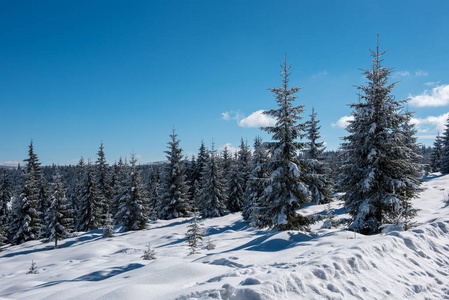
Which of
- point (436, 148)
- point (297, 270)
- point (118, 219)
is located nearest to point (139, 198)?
point (118, 219)

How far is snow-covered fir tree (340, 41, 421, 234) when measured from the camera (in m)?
12.7

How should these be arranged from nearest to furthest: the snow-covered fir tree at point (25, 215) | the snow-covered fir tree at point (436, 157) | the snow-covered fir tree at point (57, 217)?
1. the snow-covered fir tree at point (57, 217)
2. the snow-covered fir tree at point (25, 215)
3. the snow-covered fir tree at point (436, 157)

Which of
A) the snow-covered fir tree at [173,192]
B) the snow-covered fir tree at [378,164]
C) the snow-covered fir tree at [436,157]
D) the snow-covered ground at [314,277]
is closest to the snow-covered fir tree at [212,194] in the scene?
the snow-covered fir tree at [173,192]

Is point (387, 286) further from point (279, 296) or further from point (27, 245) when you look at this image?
point (27, 245)

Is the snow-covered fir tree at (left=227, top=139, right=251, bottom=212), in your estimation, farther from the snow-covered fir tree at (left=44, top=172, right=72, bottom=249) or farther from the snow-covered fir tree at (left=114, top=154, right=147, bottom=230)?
the snow-covered fir tree at (left=44, top=172, right=72, bottom=249)

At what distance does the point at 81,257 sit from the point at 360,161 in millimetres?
20322

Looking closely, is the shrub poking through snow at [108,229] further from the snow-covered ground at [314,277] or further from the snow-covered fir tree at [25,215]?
the snow-covered fir tree at [25,215]

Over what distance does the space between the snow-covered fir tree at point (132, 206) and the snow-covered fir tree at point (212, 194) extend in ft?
28.8

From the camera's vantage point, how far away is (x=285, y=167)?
14.5 m

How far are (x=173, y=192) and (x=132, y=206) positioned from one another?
233 inches

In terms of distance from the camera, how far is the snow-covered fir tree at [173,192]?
3253 cm

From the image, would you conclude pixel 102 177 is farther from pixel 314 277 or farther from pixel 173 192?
pixel 314 277

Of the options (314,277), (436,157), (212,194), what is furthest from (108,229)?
(436,157)

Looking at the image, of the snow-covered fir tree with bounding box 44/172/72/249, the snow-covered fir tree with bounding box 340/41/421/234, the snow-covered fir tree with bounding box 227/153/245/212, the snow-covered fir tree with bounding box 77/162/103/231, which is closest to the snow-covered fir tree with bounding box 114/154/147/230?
the snow-covered fir tree with bounding box 44/172/72/249
